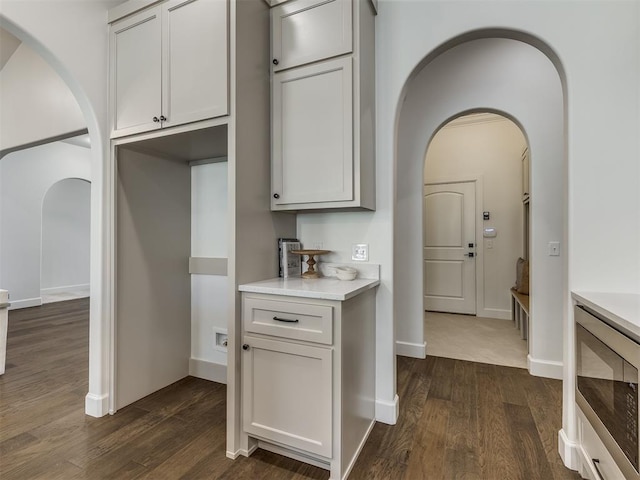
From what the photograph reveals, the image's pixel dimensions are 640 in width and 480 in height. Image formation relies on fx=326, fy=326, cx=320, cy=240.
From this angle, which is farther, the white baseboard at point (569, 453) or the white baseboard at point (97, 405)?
the white baseboard at point (97, 405)

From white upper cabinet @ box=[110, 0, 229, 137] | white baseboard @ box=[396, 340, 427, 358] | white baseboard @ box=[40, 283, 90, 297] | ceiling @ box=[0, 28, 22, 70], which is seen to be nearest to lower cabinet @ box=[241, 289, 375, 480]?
white upper cabinet @ box=[110, 0, 229, 137]

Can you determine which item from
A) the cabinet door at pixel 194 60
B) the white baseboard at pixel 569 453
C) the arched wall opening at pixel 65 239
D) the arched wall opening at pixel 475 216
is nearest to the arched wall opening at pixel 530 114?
the white baseboard at pixel 569 453

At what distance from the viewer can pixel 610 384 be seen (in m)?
1.25

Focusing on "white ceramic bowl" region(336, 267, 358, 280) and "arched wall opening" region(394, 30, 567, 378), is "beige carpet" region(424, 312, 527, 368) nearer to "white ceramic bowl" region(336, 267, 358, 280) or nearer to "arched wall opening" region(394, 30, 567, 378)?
"arched wall opening" region(394, 30, 567, 378)

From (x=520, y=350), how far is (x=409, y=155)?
230cm

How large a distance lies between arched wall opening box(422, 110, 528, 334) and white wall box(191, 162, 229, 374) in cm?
306

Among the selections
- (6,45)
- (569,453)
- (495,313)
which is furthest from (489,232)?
(6,45)

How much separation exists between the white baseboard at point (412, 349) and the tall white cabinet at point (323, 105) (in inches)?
71.4

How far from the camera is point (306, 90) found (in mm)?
1942

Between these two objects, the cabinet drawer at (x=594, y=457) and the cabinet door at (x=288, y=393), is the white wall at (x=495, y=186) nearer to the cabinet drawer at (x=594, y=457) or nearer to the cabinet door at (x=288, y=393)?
the cabinet drawer at (x=594, y=457)

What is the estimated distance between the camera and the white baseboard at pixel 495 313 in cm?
459

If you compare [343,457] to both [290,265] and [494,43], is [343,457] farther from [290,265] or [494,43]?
[494,43]

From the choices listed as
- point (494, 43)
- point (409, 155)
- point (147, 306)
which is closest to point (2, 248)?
point (147, 306)

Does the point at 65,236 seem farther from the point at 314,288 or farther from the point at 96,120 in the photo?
the point at 314,288
